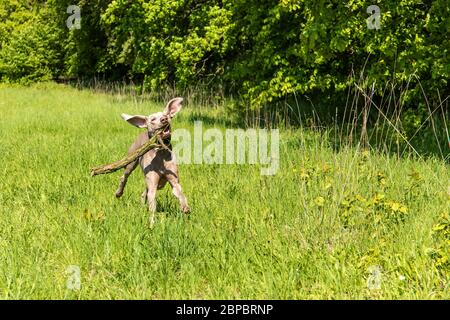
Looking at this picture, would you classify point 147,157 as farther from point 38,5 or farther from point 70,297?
point 38,5

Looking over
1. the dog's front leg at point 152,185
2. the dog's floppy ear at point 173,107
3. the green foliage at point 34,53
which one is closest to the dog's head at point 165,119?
the dog's floppy ear at point 173,107

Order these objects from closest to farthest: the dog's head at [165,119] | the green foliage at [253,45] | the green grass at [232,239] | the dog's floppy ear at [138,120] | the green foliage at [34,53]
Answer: the green grass at [232,239] → the dog's head at [165,119] → the dog's floppy ear at [138,120] → the green foliage at [253,45] → the green foliage at [34,53]

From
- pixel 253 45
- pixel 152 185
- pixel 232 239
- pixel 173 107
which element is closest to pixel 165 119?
pixel 173 107

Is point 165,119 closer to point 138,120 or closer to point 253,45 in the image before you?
point 138,120

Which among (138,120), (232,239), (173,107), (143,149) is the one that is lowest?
(232,239)

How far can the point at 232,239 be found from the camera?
12.9 ft

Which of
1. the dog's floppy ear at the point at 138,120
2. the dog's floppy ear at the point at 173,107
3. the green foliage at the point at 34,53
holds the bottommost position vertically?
the green foliage at the point at 34,53

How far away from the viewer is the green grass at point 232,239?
129 inches

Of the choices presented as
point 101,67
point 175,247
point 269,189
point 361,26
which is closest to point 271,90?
point 361,26

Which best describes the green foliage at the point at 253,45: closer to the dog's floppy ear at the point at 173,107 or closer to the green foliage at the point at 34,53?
the green foliage at the point at 34,53

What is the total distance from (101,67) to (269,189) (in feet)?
71.3

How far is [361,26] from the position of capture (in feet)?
30.5

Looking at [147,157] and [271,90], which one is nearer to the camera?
[147,157]

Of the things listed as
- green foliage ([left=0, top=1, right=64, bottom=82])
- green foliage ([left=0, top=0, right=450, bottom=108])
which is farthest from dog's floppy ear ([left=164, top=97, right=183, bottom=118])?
green foliage ([left=0, top=1, right=64, bottom=82])
